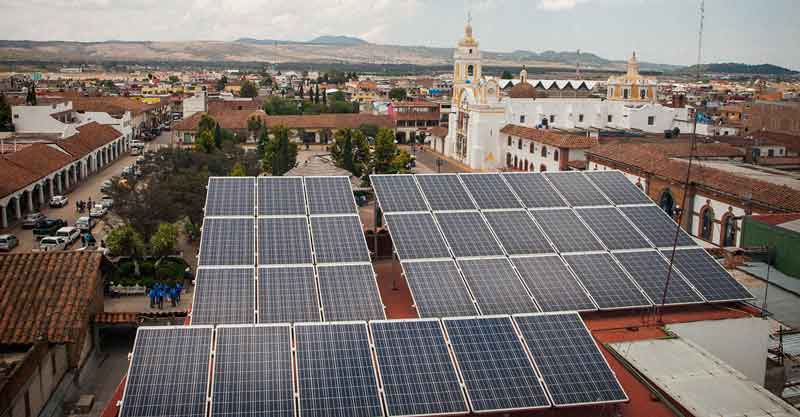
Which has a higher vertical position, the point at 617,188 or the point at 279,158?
the point at 617,188

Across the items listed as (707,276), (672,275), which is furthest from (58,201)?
(707,276)

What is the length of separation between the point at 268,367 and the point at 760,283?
15.2 m

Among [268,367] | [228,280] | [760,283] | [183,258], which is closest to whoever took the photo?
[268,367]

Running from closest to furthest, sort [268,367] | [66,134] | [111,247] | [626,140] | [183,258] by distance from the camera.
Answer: [268,367] < [111,247] < [183,258] < [626,140] < [66,134]

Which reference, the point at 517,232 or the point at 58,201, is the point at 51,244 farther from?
the point at 517,232

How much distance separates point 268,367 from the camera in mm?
12766

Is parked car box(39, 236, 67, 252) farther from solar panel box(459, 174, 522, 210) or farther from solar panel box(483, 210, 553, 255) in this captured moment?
solar panel box(483, 210, 553, 255)

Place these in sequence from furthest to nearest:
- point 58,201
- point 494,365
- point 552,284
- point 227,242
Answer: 1. point 58,201
2. point 227,242
3. point 552,284
4. point 494,365

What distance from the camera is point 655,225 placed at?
2039 cm

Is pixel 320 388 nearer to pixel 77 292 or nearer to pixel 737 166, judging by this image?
pixel 77 292

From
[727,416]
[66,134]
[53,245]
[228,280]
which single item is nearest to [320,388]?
[228,280]

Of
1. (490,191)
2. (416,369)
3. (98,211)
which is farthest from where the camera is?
(98,211)

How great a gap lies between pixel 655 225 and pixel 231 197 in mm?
12712

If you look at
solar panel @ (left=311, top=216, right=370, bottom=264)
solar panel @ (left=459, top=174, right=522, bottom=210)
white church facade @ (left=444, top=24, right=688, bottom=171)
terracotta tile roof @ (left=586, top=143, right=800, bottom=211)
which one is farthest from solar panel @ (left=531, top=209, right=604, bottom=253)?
white church facade @ (left=444, top=24, right=688, bottom=171)
